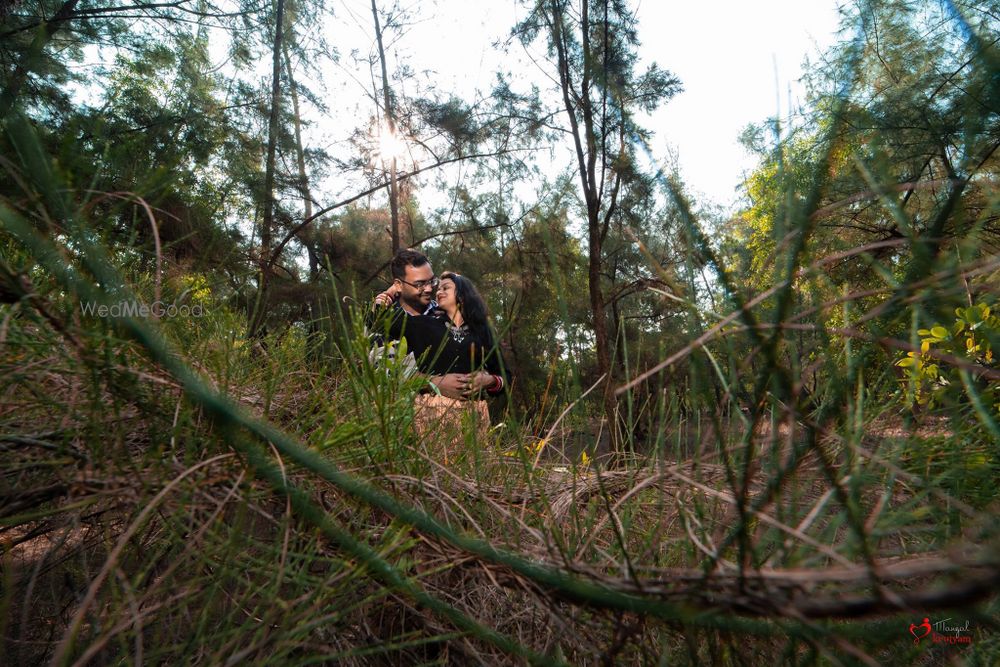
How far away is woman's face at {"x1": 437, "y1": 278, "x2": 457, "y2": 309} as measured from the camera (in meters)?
2.35

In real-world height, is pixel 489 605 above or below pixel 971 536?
below

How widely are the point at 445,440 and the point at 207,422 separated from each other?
0.34m

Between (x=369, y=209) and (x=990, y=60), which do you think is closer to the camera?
(x=990, y=60)

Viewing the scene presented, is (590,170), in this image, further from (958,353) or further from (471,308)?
(958,353)

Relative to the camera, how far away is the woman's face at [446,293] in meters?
2.35

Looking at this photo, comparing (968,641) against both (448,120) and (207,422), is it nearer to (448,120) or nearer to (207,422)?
(207,422)

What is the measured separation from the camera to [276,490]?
437 millimetres

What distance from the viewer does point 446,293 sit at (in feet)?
7.78

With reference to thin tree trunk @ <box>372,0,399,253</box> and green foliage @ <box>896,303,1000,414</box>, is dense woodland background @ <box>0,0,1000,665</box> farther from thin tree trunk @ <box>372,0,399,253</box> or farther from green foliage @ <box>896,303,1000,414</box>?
thin tree trunk @ <box>372,0,399,253</box>

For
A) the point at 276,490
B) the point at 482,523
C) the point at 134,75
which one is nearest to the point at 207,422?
the point at 276,490

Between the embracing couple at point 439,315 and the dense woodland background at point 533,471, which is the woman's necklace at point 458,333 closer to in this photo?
the embracing couple at point 439,315
